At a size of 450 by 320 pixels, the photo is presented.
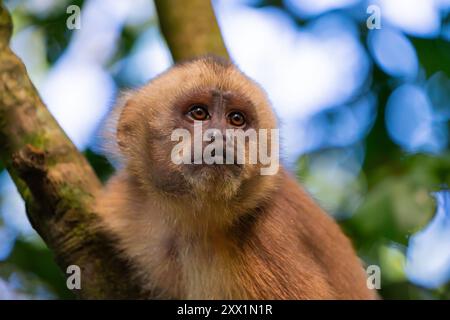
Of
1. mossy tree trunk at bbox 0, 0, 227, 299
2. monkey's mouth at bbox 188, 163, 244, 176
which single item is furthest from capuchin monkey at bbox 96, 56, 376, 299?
mossy tree trunk at bbox 0, 0, 227, 299

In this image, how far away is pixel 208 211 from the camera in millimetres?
6090

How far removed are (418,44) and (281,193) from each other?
8.50 ft

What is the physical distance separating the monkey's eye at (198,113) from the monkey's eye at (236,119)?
0.75 ft

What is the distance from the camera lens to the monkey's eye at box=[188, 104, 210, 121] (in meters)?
6.30

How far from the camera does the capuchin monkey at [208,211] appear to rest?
20.0 ft

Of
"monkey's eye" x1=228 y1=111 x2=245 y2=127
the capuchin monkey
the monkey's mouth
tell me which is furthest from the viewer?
"monkey's eye" x1=228 y1=111 x2=245 y2=127

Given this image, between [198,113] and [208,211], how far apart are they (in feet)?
2.99

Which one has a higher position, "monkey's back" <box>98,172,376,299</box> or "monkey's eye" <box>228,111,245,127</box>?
"monkey's eye" <box>228,111,245,127</box>

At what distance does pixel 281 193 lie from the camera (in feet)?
21.9

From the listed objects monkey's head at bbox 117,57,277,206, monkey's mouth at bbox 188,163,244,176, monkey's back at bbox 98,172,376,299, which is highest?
monkey's head at bbox 117,57,277,206

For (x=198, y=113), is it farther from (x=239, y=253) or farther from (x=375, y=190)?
(x=375, y=190)

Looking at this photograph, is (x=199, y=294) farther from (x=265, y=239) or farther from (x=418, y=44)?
(x=418, y=44)

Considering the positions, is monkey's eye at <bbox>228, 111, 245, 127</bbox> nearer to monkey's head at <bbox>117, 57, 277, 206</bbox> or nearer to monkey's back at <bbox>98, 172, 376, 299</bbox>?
monkey's head at <bbox>117, 57, 277, 206</bbox>

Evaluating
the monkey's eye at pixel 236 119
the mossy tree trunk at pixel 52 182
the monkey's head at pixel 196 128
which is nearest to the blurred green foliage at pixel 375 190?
the monkey's head at pixel 196 128
